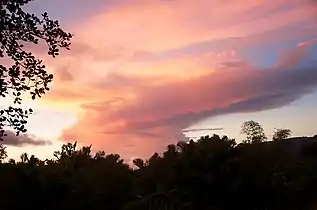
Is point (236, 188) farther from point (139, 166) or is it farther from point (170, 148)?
point (139, 166)

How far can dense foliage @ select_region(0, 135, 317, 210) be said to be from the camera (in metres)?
25.6

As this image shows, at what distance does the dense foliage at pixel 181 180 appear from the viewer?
2556 centimetres

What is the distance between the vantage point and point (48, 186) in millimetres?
28922

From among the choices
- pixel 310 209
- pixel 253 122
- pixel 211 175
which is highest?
pixel 253 122

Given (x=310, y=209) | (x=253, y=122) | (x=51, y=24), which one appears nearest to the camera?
(x=51, y=24)

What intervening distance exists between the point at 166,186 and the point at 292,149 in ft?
24.1

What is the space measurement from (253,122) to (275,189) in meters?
31.7

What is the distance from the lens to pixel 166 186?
1062 inches

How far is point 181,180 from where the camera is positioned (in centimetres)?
2670

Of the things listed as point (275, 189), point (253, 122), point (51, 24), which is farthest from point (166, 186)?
point (253, 122)

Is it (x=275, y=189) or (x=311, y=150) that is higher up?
(x=311, y=150)

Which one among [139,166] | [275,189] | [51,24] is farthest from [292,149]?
[51,24]

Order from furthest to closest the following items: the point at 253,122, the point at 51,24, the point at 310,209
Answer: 1. the point at 253,122
2. the point at 310,209
3. the point at 51,24

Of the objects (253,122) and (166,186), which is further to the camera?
(253,122)
